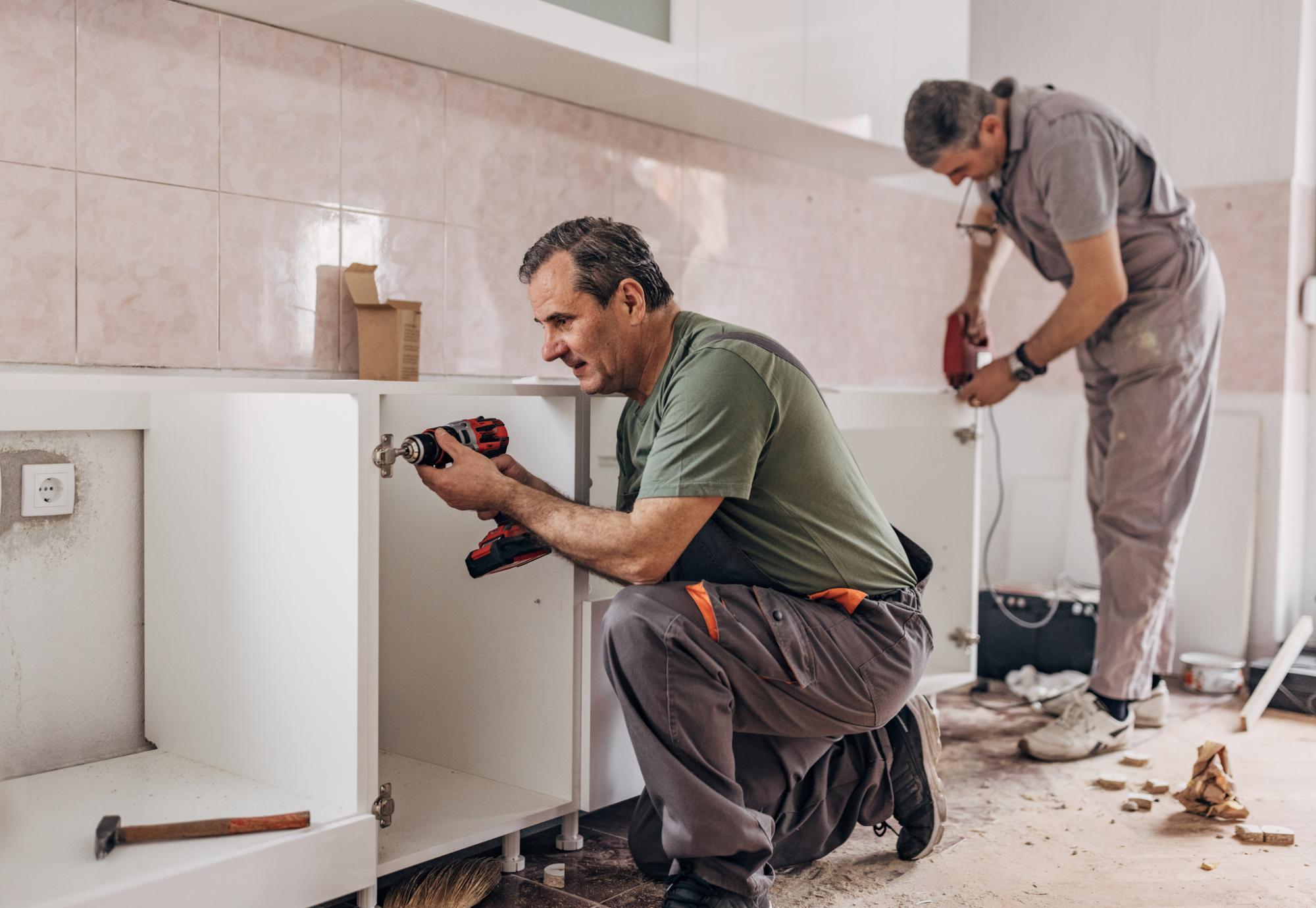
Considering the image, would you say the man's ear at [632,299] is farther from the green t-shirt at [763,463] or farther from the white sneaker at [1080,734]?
the white sneaker at [1080,734]

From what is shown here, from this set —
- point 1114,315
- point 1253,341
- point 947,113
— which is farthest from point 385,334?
point 1253,341

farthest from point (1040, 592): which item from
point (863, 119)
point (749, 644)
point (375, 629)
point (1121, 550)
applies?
point (375, 629)

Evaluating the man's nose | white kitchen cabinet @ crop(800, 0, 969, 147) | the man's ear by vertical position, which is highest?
white kitchen cabinet @ crop(800, 0, 969, 147)

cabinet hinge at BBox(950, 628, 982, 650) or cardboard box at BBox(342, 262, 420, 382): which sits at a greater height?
cardboard box at BBox(342, 262, 420, 382)

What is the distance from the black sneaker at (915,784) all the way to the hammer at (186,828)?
948mm

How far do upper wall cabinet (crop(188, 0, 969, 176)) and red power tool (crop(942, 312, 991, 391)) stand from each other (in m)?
0.47

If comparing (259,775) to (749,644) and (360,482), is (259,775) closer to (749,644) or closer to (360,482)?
(360,482)

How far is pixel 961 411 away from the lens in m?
2.72

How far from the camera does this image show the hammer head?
4.67 ft

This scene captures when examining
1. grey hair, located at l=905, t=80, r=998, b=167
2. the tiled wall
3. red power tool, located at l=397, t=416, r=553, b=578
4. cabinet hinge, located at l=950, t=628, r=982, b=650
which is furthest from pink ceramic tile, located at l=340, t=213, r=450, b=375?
cabinet hinge, located at l=950, t=628, r=982, b=650

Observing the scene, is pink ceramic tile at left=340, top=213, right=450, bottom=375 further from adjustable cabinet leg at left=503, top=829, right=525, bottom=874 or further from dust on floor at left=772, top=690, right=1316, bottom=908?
dust on floor at left=772, top=690, right=1316, bottom=908

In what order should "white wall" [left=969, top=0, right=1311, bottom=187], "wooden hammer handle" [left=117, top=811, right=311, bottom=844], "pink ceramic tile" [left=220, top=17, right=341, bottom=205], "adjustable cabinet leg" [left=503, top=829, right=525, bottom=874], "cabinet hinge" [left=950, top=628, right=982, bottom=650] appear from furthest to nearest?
"white wall" [left=969, top=0, right=1311, bottom=187] < "cabinet hinge" [left=950, top=628, right=982, bottom=650] < "pink ceramic tile" [left=220, top=17, right=341, bottom=205] < "adjustable cabinet leg" [left=503, top=829, right=525, bottom=874] < "wooden hammer handle" [left=117, top=811, right=311, bottom=844]

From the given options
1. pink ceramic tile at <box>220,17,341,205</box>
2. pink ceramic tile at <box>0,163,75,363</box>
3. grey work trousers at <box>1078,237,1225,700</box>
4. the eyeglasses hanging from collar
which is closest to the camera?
pink ceramic tile at <box>0,163,75,363</box>

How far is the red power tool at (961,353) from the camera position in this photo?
2.78m
